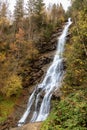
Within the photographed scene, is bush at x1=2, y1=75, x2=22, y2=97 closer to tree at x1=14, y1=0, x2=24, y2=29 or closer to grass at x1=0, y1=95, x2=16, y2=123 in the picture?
grass at x1=0, y1=95, x2=16, y2=123

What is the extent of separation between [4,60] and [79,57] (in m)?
20.4

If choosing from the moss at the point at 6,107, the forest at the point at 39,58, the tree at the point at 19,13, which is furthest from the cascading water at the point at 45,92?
the tree at the point at 19,13

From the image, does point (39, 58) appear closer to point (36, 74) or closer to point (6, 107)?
point (36, 74)

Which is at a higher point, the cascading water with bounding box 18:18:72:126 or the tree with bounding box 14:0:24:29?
the tree with bounding box 14:0:24:29

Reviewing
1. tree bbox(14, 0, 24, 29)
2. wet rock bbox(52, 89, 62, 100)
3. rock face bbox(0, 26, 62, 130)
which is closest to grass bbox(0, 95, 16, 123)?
rock face bbox(0, 26, 62, 130)

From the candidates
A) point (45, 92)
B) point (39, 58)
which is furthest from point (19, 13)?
point (45, 92)

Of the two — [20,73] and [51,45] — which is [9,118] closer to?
[20,73]

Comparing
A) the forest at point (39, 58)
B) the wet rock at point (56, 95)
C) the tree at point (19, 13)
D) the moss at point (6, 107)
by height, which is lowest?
the moss at point (6, 107)

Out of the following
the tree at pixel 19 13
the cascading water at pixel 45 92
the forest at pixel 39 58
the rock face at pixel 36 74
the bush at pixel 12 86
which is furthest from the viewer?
the tree at pixel 19 13

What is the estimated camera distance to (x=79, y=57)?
2108cm

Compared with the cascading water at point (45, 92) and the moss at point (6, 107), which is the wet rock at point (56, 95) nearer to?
the cascading water at point (45, 92)

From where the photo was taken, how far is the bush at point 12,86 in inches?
1384

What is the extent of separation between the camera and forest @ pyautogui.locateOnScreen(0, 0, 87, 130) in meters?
14.7

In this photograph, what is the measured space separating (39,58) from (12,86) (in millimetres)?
8889
